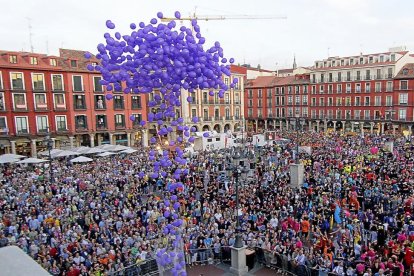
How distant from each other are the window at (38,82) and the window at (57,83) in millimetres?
1144

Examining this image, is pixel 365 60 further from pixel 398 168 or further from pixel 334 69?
pixel 398 168

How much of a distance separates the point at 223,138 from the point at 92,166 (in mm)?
16789

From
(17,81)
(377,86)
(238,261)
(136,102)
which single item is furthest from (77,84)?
(377,86)

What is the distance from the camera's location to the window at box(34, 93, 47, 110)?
37844 millimetres

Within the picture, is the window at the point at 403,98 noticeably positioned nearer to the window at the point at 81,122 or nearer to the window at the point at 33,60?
the window at the point at 81,122

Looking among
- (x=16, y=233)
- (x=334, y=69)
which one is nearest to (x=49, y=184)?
(x=16, y=233)

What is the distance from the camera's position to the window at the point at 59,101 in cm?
3908

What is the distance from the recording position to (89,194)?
63.1ft

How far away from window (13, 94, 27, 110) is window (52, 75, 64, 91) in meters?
3.31

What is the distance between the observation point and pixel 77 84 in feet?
133

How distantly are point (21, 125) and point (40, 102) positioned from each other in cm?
321

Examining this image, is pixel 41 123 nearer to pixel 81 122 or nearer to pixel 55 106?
pixel 55 106

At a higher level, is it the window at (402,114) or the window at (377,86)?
the window at (377,86)

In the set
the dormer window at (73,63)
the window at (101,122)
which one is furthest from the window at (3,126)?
the window at (101,122)
